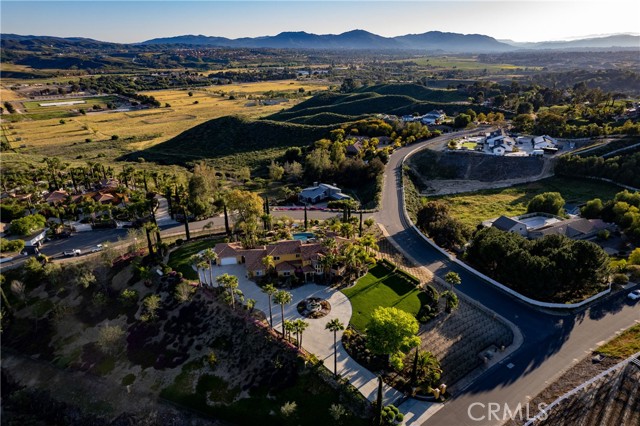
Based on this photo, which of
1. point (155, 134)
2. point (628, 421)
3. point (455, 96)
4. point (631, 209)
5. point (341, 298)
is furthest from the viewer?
point (455, 96)

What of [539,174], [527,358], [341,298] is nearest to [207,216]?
[341,298]

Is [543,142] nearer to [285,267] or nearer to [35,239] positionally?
[285,267]

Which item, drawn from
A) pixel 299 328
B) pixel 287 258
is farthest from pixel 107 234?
pixel 299 328

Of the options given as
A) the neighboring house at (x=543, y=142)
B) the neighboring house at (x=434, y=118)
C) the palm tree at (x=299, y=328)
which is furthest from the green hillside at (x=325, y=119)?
the palm tree at (x=299, y=328)

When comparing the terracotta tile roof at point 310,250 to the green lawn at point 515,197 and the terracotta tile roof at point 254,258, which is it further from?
the green lawn at point 515,197

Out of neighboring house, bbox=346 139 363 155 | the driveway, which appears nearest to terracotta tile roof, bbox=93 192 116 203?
the driveway

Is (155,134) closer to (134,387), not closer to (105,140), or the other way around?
(105,140)
